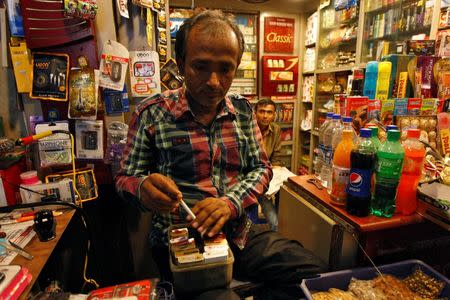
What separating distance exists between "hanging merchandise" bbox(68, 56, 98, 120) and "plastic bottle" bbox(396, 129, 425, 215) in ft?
4.74

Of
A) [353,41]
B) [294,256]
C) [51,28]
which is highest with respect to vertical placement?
[353,41]

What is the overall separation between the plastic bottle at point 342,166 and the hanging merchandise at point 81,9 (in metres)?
1.29

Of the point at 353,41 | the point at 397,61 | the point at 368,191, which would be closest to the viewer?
the point at 368,191

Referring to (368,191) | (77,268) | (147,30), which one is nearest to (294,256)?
(368,191)

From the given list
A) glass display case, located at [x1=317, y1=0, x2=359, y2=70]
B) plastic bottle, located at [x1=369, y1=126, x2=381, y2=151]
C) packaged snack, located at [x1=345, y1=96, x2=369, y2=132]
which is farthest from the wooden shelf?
plastic bottle, located at [x1=369, y1=126, x2=381, y2=151]

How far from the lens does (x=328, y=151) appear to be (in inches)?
49.2

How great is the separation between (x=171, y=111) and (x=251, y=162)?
445 mm

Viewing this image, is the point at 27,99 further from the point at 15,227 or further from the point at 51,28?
the point at 15,227

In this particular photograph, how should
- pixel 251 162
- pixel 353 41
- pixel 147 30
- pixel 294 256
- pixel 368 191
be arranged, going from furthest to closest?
pixel 353 41 → pixel 147 30 → pixel 251 162 → pixel 294 256 → pixel 368 191

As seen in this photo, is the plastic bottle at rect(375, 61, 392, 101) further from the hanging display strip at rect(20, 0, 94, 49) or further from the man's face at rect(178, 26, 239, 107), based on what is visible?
the hanging display strip at rect(20, 0, 94, 49)

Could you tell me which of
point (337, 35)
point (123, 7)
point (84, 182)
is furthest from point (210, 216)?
point (337, 35)

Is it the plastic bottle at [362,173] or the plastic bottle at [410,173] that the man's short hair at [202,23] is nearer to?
the plastic bottle at [362,173]

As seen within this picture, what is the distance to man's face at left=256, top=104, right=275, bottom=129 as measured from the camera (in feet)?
9.03

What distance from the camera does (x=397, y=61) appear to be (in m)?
1.45
